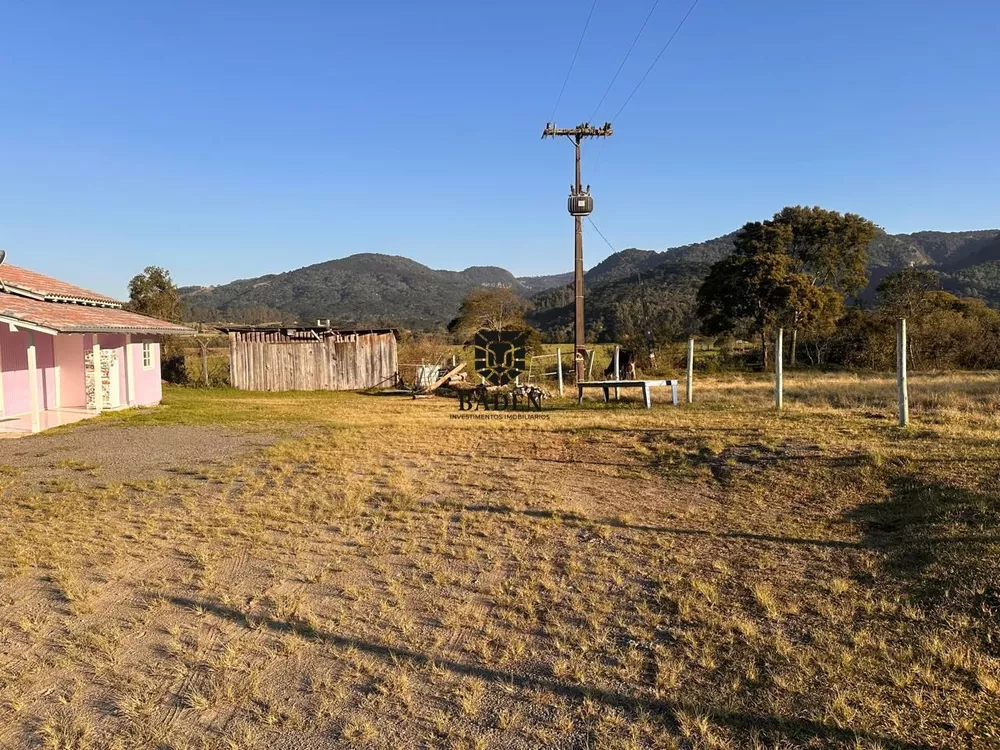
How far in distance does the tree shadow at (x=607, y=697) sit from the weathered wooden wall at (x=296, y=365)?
67.4ft

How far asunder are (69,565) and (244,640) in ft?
7.62

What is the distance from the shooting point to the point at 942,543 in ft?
16.3

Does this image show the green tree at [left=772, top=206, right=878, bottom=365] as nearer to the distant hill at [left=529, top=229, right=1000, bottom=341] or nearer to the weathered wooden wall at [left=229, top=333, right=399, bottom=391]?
the distant hill at [left=529, top=229, right=1000, bottom=341]

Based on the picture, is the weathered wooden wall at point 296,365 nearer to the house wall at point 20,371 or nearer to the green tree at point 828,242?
the house wall at point 20,371

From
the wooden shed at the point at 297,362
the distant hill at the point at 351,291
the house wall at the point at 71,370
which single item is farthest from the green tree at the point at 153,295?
the distant hill at the point at 351,291

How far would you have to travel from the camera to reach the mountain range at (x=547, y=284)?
179 feet

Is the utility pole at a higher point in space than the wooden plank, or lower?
higher

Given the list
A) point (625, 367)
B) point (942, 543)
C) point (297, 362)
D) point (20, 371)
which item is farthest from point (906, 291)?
point (20, 371)

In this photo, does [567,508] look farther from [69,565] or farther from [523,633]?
[69,565]

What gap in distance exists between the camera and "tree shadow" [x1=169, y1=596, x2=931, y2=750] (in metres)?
2.87

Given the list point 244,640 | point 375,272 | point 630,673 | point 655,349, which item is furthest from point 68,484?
point 375,272

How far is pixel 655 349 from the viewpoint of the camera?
28.3 m

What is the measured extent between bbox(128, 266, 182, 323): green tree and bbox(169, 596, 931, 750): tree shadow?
26.3 m

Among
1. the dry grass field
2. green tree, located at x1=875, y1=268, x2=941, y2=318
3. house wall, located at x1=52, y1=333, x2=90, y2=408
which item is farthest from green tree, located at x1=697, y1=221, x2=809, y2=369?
house wall, located at x1=52, y1=333, x2=90, y2=408
